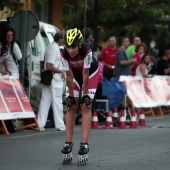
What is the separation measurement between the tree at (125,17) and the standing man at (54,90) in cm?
1010

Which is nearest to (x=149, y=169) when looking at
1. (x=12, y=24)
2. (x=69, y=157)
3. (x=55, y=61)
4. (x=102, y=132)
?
(x=69, y=157)

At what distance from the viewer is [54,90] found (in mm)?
16172

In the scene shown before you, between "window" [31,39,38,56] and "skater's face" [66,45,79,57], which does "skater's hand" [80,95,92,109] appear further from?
"window" [31,39,38,56]

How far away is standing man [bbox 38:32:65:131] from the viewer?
634 inches

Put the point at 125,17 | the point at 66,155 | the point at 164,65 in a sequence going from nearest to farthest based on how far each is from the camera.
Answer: the point at 66,155 < the point at 164,65 < the point at 125,17

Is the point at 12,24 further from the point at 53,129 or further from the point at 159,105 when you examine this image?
the point at 159,105

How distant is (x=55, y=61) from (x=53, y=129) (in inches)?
57.6

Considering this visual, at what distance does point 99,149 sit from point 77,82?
1708 millimetres

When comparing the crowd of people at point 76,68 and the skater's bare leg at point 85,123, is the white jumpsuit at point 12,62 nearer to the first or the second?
the crowd of people at point 76,68

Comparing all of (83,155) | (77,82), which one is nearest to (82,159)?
(83,155)

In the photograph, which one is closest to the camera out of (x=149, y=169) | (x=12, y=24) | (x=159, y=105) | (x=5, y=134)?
(x=149, y=169)

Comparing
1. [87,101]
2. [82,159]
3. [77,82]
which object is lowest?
[82,159]

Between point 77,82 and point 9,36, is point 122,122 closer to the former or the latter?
point 9,36

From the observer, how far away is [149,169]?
972 centimetres
